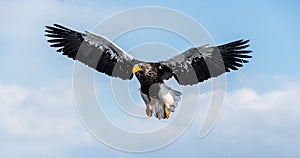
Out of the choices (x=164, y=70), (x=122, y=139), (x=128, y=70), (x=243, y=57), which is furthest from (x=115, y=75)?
(x=243, y=57)

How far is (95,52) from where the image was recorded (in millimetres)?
14297

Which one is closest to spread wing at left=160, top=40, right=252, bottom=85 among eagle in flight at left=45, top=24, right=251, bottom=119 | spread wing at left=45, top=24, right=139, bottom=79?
eagle in flight at left=45, top=24, right=251, bottom=119

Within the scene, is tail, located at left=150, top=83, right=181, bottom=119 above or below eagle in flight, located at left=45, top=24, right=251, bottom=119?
below

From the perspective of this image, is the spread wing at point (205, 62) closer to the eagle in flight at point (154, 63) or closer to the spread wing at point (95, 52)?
the eagle in flight at point (154, 63)

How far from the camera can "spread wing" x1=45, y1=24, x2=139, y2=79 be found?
45.6 feet

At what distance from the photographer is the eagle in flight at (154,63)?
13.1m

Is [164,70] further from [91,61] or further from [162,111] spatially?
[91,61]

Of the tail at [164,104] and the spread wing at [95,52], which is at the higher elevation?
the spread wing at [95,52]

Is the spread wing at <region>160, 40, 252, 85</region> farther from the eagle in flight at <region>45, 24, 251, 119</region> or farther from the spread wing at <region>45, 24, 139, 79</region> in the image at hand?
the spread wing at <region>45, 24, 139, 79</region>

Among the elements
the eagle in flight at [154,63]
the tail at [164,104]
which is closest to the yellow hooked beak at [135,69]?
the eagle in flight at [154,63]

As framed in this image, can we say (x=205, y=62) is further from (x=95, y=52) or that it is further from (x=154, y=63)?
(x=95, y=52)

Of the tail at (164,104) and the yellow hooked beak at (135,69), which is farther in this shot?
the yellow hooked beak at (135,69)

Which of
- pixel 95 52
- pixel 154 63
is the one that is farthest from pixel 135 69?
pixel 95 52

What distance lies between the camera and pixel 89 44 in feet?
47.2
